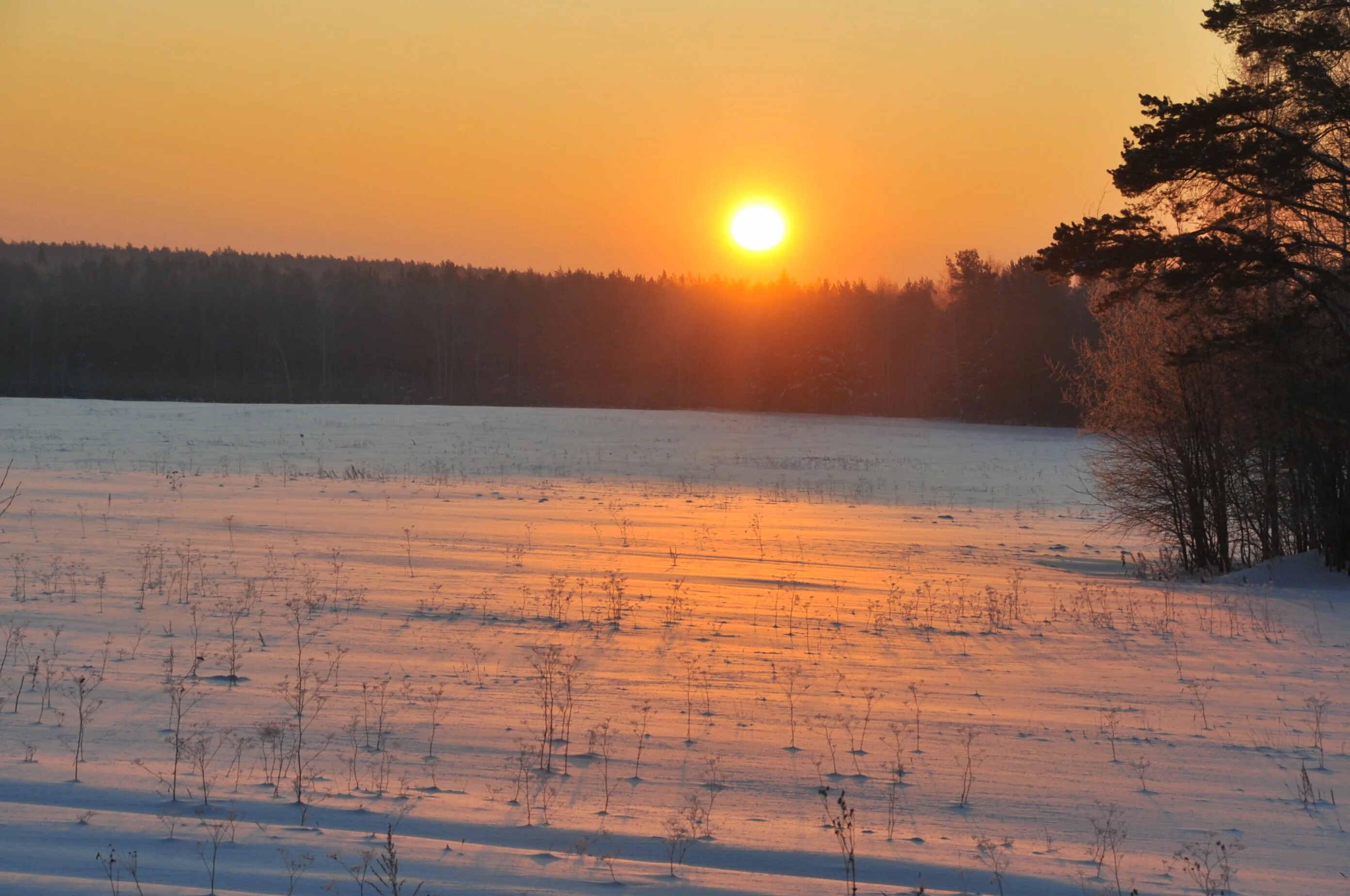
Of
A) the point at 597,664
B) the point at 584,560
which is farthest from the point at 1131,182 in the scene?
the point at 597,664

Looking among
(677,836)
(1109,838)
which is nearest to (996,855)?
(1109,838)

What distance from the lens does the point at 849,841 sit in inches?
199

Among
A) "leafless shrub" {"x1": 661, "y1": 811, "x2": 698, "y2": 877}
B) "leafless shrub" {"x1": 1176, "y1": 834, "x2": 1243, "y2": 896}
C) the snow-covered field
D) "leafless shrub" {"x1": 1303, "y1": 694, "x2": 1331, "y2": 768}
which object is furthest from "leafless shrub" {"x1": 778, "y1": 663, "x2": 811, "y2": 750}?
"leafless shrub" {"x1": 1303, "y1": 694, "x2": 1331, "y2": 768}

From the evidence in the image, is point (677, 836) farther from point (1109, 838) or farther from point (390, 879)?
point (1109, 838)

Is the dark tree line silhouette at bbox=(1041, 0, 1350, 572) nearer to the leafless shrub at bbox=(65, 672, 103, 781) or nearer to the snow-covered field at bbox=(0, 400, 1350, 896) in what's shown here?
the snow-covered field at bbox=(0, 400, 1350, 896)

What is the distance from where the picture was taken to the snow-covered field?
Answer: 482 centimetres

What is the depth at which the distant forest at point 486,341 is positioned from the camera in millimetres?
84375

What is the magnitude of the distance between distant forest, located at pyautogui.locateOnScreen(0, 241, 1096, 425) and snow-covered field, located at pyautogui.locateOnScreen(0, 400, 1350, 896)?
66230mm

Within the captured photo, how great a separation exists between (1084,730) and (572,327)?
315 ft

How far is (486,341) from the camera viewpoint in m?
99.7

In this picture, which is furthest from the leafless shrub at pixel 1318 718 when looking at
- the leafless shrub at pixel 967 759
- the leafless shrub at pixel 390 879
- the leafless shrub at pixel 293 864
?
the leafless shrub at pixel 293 864

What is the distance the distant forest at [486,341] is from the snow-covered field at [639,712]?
66.2m

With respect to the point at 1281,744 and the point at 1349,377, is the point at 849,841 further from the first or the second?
the point at 1349,377

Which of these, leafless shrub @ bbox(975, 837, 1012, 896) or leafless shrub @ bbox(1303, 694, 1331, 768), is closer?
leafless shrub @ bbox(975, 837, 1012, 896)
